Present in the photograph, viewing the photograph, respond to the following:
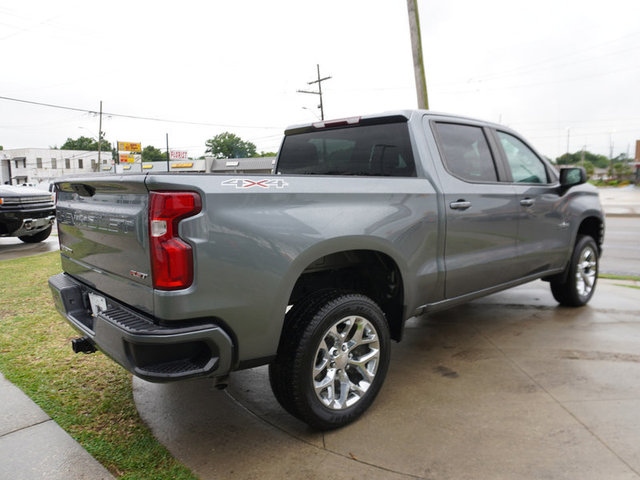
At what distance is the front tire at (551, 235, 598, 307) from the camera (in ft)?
16.0

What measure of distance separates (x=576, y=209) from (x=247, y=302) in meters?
3.79

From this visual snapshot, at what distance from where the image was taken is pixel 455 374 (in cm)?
347

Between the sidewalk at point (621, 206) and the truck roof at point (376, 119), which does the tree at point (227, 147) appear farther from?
the truck roof at point (376, 119)

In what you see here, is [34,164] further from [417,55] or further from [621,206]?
[621,206]

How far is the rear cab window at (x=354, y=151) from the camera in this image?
133 inches

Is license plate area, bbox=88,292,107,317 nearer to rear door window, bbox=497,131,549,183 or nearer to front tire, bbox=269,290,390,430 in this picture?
front tire, bbox=269,290,390,430

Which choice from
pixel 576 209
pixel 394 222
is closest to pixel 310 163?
pixel 394 222

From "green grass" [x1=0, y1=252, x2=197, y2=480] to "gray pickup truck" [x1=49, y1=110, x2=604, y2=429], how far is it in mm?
482

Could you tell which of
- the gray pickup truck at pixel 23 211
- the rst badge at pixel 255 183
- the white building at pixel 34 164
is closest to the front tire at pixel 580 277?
the rst badge at pixel 255 183

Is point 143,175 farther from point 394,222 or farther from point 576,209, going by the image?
point 576,209

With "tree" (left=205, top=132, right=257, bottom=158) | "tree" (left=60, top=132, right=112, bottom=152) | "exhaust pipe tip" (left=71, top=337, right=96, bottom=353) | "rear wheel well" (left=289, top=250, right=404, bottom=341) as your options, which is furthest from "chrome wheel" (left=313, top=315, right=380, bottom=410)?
"tree" (left=60, top=132, right=112, bottom=152)

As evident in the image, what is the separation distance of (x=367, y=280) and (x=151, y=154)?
348ft

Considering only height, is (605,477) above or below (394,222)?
below

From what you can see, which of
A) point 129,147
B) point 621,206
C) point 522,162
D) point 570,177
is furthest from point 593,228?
point 129,147
